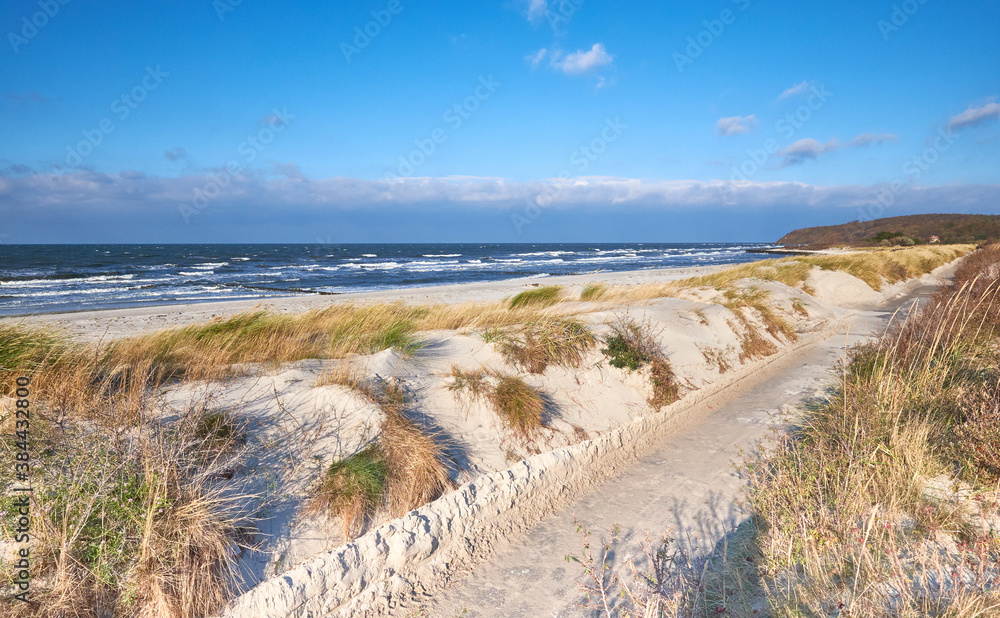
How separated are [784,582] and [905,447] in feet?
6.11

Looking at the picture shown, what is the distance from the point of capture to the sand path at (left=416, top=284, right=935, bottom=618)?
12.0ft

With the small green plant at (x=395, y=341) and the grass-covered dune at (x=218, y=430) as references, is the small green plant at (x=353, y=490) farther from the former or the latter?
the small green plant at (x=395, y=341)

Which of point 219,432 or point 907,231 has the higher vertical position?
point 907,231

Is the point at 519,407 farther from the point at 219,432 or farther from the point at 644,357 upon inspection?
the point at 219,432

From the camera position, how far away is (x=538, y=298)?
13.2 m

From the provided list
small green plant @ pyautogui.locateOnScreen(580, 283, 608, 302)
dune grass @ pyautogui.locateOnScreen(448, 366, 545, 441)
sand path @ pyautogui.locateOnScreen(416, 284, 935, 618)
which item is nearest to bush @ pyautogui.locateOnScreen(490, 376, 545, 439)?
dune grass @ pyautogui.locateOnScreen(448, 366, 545, 441)

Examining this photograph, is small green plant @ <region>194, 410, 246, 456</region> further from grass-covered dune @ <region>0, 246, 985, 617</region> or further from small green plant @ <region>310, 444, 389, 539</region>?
small green plant @ <region>310, 444, 389, 539</region>

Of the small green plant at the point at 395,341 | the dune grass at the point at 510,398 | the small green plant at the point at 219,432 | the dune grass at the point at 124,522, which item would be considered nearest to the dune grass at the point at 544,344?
the dune grass at the point at 510,398

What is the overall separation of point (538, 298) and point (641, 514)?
8.84m

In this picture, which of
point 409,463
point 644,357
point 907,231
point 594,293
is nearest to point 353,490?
point 409,463

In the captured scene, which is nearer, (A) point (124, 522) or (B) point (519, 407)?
(A) point (124, 522)

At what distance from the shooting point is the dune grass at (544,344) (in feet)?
23.2

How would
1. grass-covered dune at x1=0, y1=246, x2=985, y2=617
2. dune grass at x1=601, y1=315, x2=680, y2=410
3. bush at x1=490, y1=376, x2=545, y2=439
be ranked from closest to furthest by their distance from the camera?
grass-covered dune at x1=0, y1=246, x2=985, y2=617 < bush at x1=490, y1=376, x2=545, y2=439 < dune grass at x1=601, y1=315, x2=680, y2=410

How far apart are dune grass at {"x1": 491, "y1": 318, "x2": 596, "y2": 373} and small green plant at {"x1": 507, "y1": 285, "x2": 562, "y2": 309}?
4.25 m
